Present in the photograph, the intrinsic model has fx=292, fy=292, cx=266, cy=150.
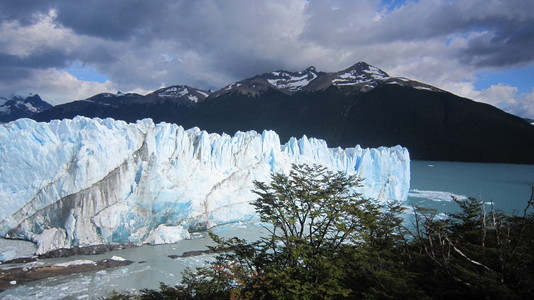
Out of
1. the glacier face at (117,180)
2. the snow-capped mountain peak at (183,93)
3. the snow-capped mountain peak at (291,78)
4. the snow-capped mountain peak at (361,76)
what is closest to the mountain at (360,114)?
the snow-capped mountain peak at (361,76)

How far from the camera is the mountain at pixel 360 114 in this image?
74669 mm

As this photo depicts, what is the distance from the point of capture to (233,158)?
19781 mm

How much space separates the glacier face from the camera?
13.1 meters

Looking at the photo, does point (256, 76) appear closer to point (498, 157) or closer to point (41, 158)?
point (498, 157)

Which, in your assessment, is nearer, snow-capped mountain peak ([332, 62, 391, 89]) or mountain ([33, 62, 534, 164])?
mountain ([33, 62, 534, 164])

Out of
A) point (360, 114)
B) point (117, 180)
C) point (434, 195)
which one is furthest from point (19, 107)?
point (434, 195)

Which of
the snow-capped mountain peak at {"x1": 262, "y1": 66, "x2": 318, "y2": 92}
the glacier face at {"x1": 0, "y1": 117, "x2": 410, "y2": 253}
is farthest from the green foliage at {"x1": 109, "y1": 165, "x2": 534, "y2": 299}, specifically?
the snow-capped mountain peak at {"x1": 262, "y1": 66, "x2": 318, "y2": 92}

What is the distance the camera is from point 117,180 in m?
14.6

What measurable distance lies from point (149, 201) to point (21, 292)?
657cm

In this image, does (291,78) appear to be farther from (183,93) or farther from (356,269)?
(356,269)

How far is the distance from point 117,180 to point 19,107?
590ft

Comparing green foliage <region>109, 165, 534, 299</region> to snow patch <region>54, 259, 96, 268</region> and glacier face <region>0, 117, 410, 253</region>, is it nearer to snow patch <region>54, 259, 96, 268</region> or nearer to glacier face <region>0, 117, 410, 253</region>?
snow patch <region>54, 259, 96, 268</region>

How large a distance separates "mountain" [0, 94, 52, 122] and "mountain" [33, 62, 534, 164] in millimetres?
37967

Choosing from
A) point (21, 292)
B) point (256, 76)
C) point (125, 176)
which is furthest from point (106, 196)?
point (256, 76)
